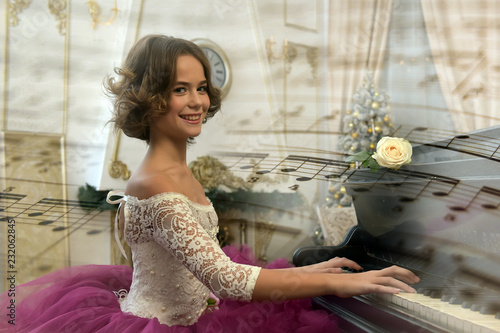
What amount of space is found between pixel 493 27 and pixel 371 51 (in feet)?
1.15

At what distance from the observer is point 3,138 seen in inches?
39.3

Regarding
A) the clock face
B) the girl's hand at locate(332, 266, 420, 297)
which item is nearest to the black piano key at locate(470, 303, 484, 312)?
the girl's hand at locate(332, 266, 420, 297)

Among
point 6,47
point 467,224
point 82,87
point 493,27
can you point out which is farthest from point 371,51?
point 6,47

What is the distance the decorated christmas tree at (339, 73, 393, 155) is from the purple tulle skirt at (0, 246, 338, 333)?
1.44ft

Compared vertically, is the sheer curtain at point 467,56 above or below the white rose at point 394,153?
above

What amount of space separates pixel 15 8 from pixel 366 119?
924 mm

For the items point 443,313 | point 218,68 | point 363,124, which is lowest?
point 443,313

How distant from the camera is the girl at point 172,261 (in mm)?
802

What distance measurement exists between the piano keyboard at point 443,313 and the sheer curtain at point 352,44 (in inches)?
21.0

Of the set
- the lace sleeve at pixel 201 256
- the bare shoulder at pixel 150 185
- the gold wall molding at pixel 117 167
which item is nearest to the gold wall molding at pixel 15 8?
the gold wall molding at pixel 117 167

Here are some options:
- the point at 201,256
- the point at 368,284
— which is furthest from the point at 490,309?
the point at 201,256

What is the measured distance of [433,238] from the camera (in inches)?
36.1

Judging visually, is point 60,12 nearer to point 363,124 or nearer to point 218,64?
point 218,64
